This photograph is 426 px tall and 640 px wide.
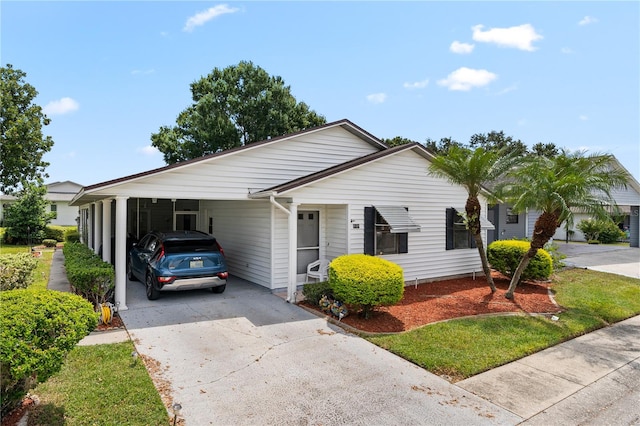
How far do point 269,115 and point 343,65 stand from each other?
1647cm

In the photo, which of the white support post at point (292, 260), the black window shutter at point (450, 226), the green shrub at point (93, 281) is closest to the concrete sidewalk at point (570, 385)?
the white support post at point (292, 260)

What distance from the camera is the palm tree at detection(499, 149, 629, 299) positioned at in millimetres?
8672

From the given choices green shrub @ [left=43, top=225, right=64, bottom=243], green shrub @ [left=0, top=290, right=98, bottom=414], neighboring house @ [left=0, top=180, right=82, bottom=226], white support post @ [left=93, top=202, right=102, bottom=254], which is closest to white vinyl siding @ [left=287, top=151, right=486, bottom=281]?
green shrub @ [left=0, top=290, right=98, bottom=414]

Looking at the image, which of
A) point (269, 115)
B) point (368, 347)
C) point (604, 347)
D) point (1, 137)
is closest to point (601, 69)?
point (604, 347)

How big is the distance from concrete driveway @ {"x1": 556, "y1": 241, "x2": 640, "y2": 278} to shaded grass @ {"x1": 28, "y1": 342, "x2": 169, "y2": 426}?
16.7m

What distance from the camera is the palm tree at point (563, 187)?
867 cm

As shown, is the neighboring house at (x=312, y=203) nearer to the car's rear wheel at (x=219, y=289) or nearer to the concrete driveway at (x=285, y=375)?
the car's rear wheel at (x=219, y=289)

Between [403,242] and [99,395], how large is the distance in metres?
8.52

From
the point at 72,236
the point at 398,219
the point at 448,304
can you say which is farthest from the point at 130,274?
the point at 72,236

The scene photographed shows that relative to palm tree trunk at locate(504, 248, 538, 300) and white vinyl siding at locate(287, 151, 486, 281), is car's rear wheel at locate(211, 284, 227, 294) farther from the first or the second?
palm tree trunk at locate(504, 248, 538, 300)

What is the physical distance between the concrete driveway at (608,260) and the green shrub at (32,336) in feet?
57.6

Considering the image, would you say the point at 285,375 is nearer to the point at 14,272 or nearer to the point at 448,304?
the point at 448,304

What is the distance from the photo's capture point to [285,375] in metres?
5.25

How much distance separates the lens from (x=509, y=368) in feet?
18.7
